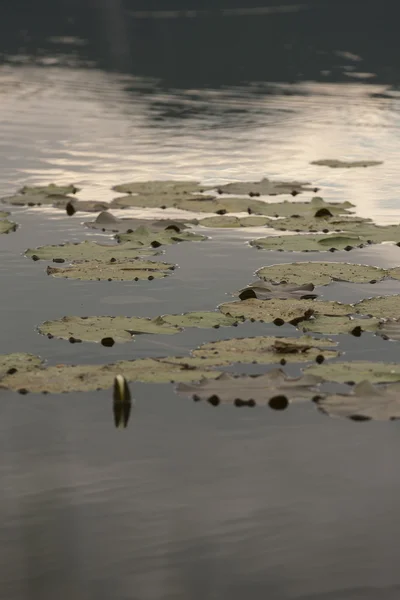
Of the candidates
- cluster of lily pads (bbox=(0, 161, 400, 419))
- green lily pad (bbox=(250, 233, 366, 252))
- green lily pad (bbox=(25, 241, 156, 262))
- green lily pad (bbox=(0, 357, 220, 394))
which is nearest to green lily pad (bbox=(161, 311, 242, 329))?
cluster of lily pads (bbox=(0, 161, 400, 419))

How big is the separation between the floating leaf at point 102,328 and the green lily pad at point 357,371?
35.1 inches

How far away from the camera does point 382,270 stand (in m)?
6.65

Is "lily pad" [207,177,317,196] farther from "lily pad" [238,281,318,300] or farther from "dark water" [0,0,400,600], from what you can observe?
"lily pad" [238,281,318,300]

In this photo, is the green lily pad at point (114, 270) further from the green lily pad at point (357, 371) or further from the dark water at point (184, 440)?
the green lily pad at point (357, 371)

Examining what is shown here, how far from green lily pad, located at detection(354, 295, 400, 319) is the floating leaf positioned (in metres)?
0.93

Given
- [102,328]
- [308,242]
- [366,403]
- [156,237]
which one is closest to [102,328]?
[102,328]

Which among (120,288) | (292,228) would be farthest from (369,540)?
(292,228)

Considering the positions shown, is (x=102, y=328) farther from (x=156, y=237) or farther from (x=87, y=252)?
(x=156, y=237)

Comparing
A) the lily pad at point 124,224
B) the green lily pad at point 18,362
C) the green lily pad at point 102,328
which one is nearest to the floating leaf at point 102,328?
the green lily pad at point 102,328

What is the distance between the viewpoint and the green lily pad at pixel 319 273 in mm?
6441

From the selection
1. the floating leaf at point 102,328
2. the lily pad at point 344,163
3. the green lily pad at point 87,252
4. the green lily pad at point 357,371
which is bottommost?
the lily pad at point 344,163

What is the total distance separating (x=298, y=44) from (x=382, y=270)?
62.2 feet

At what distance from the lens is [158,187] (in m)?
9.52

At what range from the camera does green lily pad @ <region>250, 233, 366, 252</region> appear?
7332 millimetres
